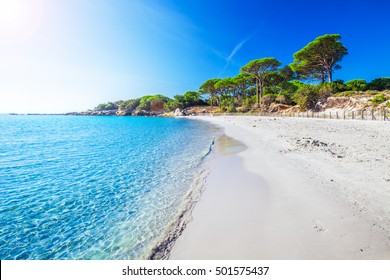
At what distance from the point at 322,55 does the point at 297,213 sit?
46.0 m

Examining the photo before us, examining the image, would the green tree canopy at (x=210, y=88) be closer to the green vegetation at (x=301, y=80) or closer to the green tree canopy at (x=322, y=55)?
the green vegetation at (x=301, y=80)

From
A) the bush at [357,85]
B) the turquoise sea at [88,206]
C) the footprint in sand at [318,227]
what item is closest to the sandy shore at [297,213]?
the footprint in sand at [318,227]

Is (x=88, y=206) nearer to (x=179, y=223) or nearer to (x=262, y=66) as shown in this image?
(x=179, y=223)

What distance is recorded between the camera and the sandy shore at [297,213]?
132 inches

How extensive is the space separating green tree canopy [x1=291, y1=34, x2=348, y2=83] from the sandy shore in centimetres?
3846

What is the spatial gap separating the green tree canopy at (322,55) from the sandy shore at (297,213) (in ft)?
126

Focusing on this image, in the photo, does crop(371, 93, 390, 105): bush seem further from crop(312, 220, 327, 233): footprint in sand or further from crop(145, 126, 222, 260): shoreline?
crop(312, 220, 327, 233): footprint in sand

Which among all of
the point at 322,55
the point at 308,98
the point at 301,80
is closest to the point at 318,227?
the point at 308,98

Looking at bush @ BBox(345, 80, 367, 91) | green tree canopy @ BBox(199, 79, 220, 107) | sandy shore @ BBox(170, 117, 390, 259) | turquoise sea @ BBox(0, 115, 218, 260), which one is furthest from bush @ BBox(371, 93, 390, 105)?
green tree canopy @ BBox(199, 79, 220, 107)

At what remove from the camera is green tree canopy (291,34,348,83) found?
35.5 meters

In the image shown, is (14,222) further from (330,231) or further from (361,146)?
(361,146)

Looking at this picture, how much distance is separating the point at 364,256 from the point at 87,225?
20.1ft

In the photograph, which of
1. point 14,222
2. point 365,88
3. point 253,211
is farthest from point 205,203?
point 365,88

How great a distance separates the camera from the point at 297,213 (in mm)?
4418
